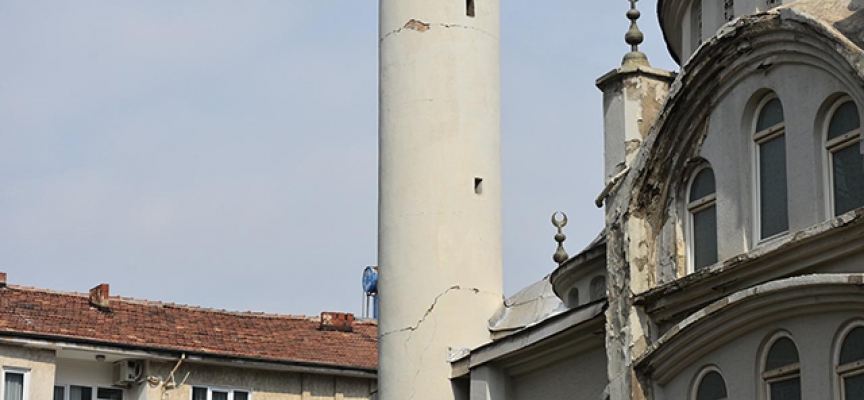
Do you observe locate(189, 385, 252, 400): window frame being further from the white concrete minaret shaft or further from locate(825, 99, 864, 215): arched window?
locate(825, 99, 864, 215): arched window

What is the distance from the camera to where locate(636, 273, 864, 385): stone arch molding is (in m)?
17.2

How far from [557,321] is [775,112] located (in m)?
5.79

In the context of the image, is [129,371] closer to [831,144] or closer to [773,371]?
[773,371]

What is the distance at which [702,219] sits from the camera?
20.2 m

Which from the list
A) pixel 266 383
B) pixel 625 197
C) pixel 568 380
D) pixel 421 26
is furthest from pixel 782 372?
pixel 266 383

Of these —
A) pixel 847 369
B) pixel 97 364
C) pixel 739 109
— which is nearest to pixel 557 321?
pixel 739 109

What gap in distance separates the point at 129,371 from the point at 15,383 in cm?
264

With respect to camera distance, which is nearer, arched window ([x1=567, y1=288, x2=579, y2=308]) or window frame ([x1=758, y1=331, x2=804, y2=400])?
window frame ([x1=758, y1=331, x2=804, y2=400])

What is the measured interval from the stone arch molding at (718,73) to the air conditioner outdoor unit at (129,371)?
1828 cm

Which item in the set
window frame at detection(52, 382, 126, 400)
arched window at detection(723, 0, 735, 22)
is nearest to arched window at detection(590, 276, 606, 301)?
arched window at detection(723, 0, 735, 22)

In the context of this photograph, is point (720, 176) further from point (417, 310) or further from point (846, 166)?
point (417, 310)

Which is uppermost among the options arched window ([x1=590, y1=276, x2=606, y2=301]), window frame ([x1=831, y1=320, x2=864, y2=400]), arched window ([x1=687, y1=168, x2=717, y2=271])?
arched window ([x1=590, y1=276, x2=606, y2=301])

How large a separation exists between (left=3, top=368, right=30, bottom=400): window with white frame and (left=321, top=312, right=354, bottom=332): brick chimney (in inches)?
321

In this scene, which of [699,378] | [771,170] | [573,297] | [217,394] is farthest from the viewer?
[217,394]
